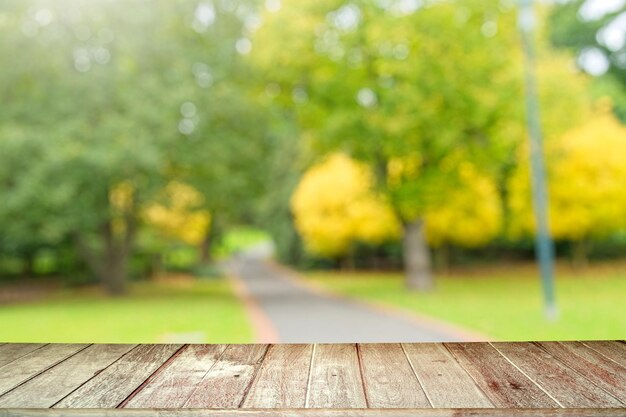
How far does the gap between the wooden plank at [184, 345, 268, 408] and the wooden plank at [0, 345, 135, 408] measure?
365mm

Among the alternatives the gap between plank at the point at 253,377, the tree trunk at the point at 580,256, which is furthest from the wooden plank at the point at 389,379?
the tree trunk at the point at 580,256

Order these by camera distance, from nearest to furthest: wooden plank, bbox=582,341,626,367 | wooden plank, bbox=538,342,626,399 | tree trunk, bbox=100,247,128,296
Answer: wooden plank, bbox=538,342,626,399
wooden plank, bbox=582,341,626,367
tree trunk, bbox=100,247,128,296

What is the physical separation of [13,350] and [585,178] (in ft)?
79.5

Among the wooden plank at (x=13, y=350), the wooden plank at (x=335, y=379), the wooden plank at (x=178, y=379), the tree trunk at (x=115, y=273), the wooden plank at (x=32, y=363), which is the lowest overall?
the tree trunk at (x=115, y=273)

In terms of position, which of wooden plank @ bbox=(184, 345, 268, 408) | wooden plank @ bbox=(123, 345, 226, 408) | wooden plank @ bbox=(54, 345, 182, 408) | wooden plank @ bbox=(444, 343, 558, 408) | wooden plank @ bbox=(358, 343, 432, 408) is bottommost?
wooden plank @ bbox=(444, 343, 558, 408)

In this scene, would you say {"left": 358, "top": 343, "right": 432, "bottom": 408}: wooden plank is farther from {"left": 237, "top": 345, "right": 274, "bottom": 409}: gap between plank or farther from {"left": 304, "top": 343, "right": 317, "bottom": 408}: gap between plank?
{"left": 237, "top": 345, "right": 274, "bottom": 409}: gap between plank

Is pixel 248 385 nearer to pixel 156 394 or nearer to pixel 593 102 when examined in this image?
pixel 156 394

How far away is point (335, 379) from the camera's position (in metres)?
2.31

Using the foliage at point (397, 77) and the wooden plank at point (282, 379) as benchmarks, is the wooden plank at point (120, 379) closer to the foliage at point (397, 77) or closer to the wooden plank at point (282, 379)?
the wooden plank at point (282, 379)

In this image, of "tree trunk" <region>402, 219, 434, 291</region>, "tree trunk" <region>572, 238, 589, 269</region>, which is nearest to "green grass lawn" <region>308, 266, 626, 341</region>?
"tree trunk" <region>402, 219, 434, 291</region>

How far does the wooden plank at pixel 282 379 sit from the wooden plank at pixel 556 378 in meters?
0.68

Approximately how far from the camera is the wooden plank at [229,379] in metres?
2.04

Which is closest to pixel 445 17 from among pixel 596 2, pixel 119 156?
pixel 119 156

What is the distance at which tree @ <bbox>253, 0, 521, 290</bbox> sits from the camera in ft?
58.2
